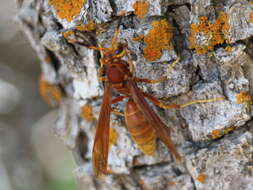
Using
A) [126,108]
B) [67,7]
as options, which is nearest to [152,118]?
[126,108]

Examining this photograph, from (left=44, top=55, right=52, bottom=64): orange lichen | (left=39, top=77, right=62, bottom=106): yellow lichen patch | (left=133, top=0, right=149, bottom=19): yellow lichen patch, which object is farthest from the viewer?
(left=39, top=77, right=62, bottom=106): yellow lichen patch

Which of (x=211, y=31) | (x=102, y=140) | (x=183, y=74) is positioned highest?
(x=211, y=31)

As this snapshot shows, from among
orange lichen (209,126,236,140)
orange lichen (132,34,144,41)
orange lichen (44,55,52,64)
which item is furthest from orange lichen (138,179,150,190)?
orange lichen (44,55,52,64)

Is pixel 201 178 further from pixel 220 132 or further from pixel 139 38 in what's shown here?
pixel 139 38

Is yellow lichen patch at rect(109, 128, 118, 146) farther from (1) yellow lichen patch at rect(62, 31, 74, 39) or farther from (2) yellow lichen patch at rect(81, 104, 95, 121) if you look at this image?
(1) yellow lichen patch at rect(62, 31, 74, 39)

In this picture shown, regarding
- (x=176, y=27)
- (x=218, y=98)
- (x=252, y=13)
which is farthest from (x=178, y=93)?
(x=252, y=13)

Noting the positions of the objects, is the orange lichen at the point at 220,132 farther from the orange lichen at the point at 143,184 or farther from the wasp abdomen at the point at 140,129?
the orange lichen at the point at 143,184
